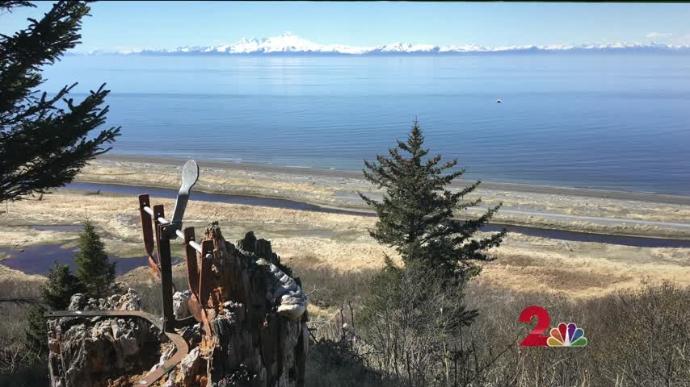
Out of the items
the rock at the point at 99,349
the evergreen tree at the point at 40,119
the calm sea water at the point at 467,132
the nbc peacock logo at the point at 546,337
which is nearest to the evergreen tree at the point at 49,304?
the evergreen tree at the point at 40,119

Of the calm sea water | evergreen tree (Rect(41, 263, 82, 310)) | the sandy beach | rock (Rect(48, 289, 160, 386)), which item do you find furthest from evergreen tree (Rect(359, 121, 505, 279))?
the calm sea water

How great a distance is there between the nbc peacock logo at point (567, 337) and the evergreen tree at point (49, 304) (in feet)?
34.2

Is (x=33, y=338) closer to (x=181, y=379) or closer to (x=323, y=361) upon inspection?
(x=323, y=361)

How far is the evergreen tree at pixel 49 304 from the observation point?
12.9 metres

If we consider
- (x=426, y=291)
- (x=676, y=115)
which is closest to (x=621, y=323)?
(x=426, y=291)

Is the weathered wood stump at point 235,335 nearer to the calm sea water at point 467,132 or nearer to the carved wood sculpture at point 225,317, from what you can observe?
the carved wood sculpture at point 225,317

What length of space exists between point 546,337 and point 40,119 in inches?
395

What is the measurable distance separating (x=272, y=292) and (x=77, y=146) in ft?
26.1

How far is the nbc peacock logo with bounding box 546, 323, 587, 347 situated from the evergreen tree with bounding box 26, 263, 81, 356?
10.4 meters

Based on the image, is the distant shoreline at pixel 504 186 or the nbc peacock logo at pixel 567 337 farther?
the distant shoreline at pixel 504 186

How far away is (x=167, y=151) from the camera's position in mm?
74250

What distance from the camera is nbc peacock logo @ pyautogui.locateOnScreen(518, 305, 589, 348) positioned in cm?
770

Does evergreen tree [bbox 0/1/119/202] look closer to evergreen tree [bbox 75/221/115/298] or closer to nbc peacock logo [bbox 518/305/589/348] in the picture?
evergreen tree [bbox 75/221/115/298]

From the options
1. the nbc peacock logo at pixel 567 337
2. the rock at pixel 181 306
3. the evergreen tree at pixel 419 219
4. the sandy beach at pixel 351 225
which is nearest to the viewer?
the rock at pixel 181 306
